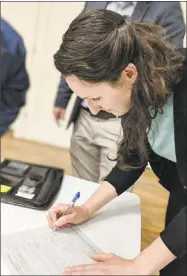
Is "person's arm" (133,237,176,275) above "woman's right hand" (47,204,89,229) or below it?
above

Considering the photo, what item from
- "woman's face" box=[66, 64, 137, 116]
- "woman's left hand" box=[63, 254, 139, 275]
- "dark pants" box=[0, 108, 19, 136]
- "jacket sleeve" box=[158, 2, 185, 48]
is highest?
"jacket sleeve" box=[158, 2, 185, 48]

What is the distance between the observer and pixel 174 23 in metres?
0.72

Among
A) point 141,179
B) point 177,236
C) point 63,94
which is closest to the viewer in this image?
point 177,236

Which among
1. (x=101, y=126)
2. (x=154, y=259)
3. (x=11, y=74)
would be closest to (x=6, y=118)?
(x=11, y=74)

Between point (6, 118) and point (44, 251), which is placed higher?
point (6, 118)

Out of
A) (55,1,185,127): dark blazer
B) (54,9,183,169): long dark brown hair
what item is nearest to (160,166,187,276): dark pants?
(54,9,183,169): long dark brown hair

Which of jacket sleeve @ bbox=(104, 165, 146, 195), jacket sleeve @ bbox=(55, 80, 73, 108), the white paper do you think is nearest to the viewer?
the white paper

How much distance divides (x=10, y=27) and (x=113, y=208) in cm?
40

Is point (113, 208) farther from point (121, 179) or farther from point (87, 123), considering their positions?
point (87, 123)

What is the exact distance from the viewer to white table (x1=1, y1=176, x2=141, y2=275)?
0.54 m

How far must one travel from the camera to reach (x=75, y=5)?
2.23 ft

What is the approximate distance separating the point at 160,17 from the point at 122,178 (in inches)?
12.6

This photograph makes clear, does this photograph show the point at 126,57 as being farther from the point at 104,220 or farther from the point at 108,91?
the point at 104,220

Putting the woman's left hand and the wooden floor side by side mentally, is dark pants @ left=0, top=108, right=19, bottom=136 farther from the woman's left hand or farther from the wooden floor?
the woman's left hand
